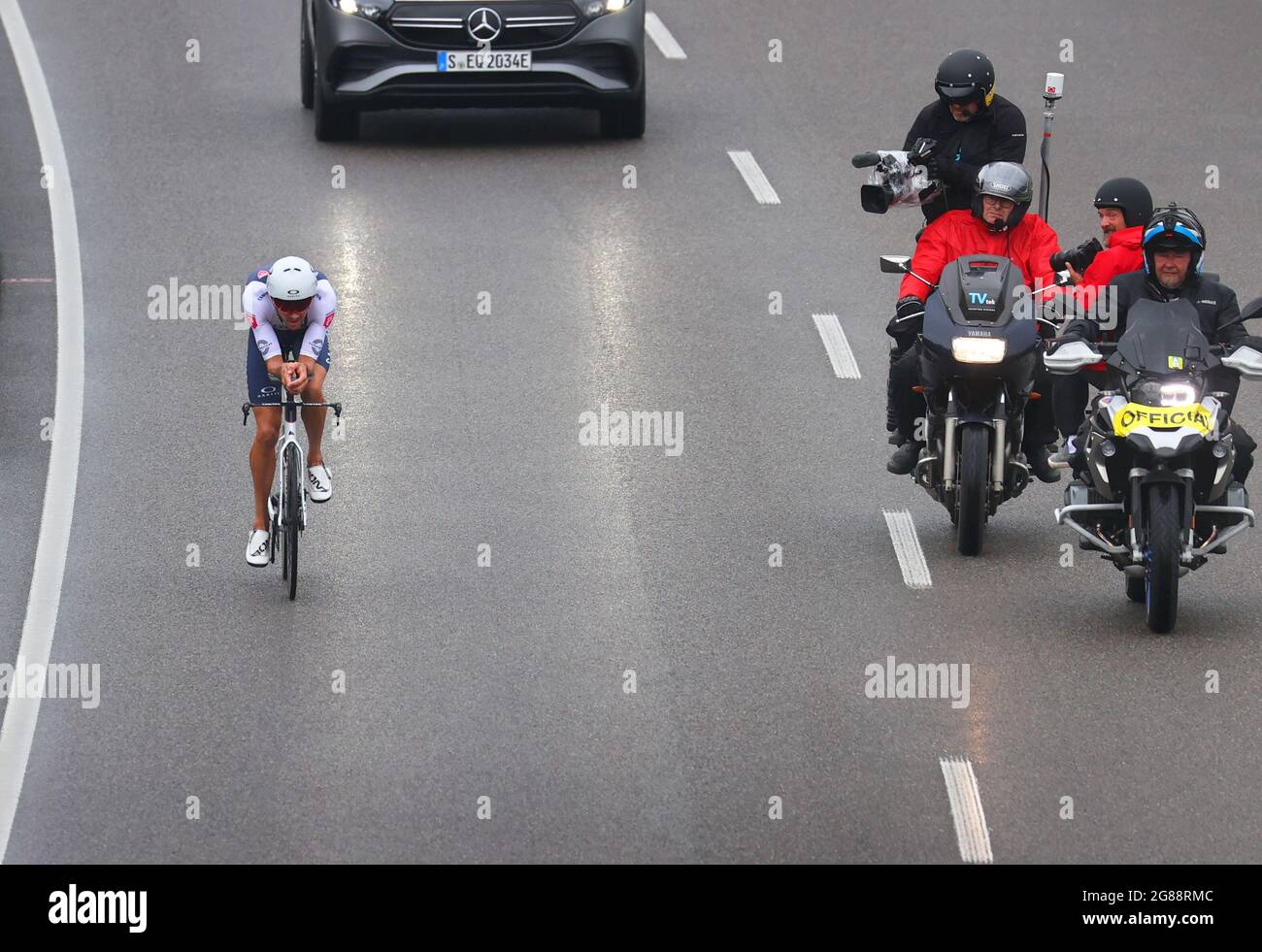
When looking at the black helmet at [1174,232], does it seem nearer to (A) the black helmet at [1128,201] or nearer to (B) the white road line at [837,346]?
(A) the black helmet at [1128,201]

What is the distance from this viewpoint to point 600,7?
75.0 ft

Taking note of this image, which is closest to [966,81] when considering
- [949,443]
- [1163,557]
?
[949,443]

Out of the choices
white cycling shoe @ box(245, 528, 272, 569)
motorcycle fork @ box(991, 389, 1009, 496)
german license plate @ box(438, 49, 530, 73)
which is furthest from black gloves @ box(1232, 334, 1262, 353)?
german license plate @ box(438, 49, 530, 73)

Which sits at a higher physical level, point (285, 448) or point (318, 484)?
point (285, 448)

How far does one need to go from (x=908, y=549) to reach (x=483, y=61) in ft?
32.2

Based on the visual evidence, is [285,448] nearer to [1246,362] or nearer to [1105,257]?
[1105,257]

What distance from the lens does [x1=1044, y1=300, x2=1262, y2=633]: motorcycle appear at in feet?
39.9

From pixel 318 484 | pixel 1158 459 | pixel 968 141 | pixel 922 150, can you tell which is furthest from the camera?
pixel 968 141

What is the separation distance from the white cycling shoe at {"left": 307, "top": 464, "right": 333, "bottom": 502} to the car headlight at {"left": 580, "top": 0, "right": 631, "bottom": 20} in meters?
10.2

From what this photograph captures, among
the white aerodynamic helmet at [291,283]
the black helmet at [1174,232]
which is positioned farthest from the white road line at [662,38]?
the black helmet at [1174,232]

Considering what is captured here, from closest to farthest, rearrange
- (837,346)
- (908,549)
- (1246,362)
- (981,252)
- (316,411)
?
(1246,362) → (316,411) → (908,549) → (981,252) → (837,346)

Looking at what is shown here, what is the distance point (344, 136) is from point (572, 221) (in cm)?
344

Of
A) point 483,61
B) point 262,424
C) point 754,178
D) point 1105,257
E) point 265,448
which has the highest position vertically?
point 1105,257

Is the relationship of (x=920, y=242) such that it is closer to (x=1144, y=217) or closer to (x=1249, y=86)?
(x=1144, y=217)
